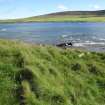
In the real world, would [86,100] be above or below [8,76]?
below

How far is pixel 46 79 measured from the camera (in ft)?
44.7

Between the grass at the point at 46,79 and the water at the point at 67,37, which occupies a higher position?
the grass at the point at 46,79

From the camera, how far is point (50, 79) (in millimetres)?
13812

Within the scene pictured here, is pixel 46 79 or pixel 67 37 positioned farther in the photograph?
pixel 67 37

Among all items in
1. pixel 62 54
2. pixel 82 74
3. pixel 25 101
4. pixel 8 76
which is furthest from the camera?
pixel 62 54

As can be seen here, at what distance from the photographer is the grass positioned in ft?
40.3

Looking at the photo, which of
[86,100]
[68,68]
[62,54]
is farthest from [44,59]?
[86,100]

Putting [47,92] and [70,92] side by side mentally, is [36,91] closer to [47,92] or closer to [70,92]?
[47,92]

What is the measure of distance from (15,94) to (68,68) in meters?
4.55

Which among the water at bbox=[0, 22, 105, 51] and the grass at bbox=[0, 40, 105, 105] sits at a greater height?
the grass at bbox=[0, 40, 105, 105]

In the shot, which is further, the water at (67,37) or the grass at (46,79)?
the water at (67,37)

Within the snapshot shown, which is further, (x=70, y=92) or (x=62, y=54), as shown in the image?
(x=62, y=54)

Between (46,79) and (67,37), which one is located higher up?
(46,79)

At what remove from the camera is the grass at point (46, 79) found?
12273 millimetres
